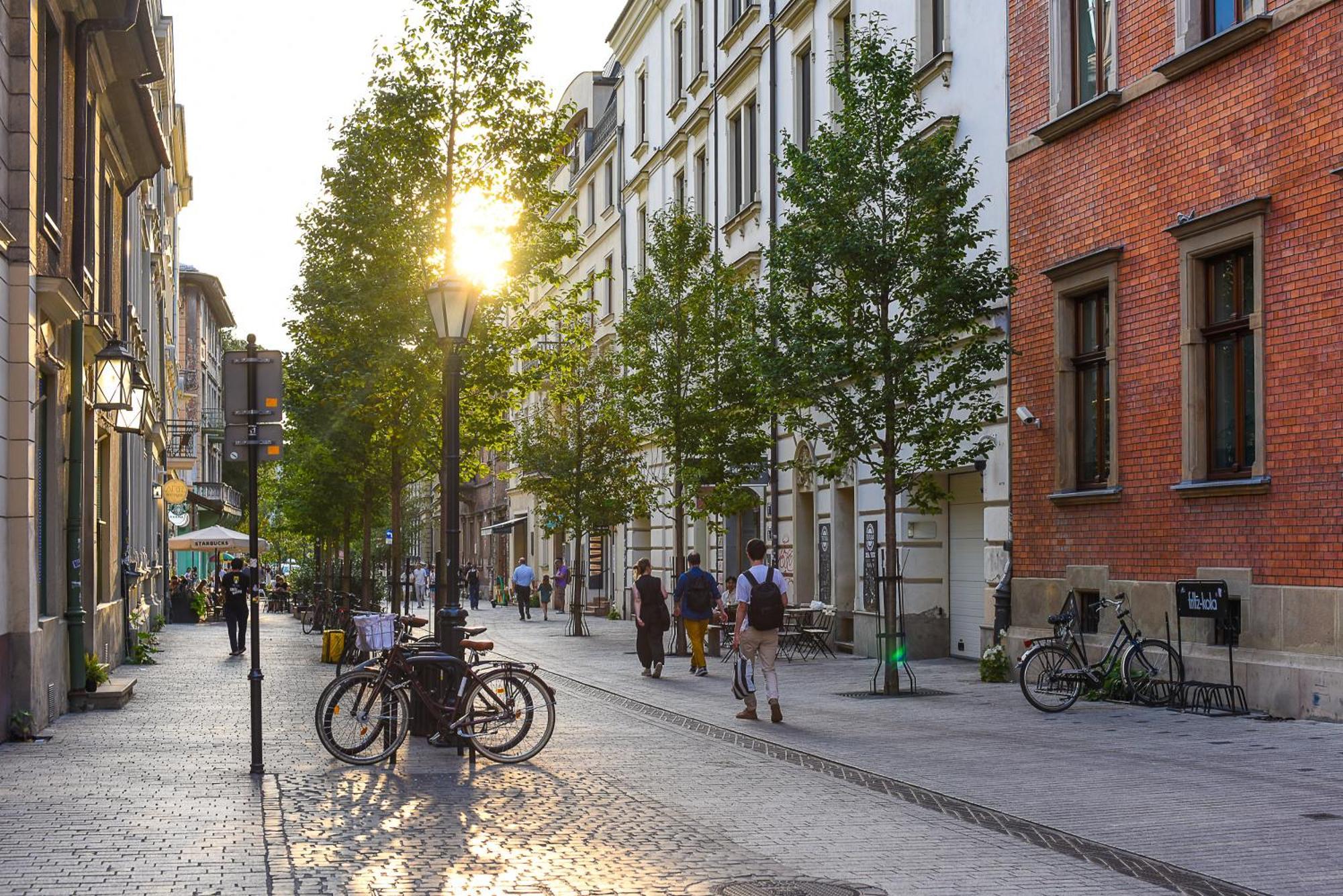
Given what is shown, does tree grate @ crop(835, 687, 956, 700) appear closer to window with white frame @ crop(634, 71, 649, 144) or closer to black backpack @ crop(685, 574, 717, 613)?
black backpack @ crop(685, 574, 717, 613)

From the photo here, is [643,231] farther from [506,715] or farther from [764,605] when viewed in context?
[506,715]

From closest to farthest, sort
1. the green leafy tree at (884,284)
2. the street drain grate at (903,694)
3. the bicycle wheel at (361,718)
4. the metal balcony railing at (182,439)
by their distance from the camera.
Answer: the bicycle wheel at (361,718) → the street drain grate at (903,694) → the green leafy tree at (884,284) → the metal balcony railing at (182,439)

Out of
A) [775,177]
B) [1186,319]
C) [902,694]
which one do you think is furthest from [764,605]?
[775,177]

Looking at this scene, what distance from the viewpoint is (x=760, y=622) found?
15727 millimetres

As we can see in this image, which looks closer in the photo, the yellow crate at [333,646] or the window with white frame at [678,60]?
the yellow crate at [333,646]

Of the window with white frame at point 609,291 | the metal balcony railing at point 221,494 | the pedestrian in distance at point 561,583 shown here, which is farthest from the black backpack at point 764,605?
the metal balcony railing at point 221,494

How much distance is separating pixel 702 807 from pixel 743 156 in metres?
24.9

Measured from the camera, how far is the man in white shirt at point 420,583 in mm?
62906

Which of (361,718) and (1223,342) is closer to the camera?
(361,718)

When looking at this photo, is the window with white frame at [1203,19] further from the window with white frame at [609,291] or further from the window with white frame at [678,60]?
Answer: the window with white frame at [609,291]

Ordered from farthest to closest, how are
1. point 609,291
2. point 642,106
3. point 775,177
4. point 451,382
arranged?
point 609,291 → point 642,106 → point 775,177 → point 451,382

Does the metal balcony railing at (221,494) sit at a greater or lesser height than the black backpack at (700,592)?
greater

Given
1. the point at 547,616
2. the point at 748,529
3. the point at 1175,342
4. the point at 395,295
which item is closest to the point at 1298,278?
the point at 1175,342

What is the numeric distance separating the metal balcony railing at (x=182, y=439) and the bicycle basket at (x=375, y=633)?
1228 inches
